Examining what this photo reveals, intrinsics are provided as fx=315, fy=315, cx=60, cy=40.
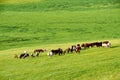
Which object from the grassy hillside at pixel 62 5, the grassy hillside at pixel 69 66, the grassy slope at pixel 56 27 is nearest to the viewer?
the grassy hillside at pixel 69 66

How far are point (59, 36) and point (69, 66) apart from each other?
91.1 feet

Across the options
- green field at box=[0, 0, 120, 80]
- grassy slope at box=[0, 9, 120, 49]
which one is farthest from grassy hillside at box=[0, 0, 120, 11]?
grassy slope at box=[0, 9, 120, 49]

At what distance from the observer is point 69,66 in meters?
25.2

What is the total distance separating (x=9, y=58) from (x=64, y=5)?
46354 millimetres

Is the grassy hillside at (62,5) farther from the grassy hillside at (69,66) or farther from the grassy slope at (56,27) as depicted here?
the grassy hillside at (69,66)

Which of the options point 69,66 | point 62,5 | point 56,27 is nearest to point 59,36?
point 56,27

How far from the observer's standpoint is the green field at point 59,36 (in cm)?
2419

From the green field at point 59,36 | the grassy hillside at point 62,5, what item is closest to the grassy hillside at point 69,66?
the green field at point 59,36

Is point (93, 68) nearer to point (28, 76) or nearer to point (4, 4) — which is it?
point (28, 76)

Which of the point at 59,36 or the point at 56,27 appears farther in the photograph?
the point at 56,27

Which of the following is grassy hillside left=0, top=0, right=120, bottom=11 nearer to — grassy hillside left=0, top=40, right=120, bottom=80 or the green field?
the green field

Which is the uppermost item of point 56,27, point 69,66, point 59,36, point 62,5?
point 62,5

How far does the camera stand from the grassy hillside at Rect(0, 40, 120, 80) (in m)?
23.1

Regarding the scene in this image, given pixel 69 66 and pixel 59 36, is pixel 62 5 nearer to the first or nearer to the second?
pixel 59 36
